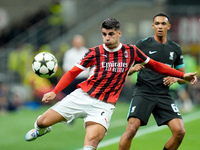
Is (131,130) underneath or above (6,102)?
above

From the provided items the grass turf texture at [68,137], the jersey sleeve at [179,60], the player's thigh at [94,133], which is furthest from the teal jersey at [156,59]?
the grass turf texture at [68,137]

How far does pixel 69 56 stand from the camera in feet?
39.4

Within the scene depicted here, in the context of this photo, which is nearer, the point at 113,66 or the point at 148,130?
the point at 113,66

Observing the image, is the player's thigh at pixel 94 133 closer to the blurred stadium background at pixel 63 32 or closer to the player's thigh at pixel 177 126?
the player's thigh at pixel 177 126

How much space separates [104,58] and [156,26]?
1420 millimetres

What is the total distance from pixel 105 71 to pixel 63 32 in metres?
17.2

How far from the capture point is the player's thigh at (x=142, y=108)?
23.5 feet

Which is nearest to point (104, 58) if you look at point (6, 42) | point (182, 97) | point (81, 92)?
point (81, 92)

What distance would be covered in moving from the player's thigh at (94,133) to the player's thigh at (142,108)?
3.23 feet

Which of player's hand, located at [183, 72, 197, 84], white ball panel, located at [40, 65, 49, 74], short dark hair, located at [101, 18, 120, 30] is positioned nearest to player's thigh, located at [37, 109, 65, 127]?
white ball panel, located at [40, 65, 49, 74]

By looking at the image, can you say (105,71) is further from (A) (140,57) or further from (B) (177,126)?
(B) (177,126)

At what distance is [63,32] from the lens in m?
23.5

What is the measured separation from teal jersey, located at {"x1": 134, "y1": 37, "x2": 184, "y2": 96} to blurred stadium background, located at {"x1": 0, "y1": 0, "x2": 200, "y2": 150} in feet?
32.5

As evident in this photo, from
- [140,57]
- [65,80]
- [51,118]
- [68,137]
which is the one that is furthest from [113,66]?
[68,137]
